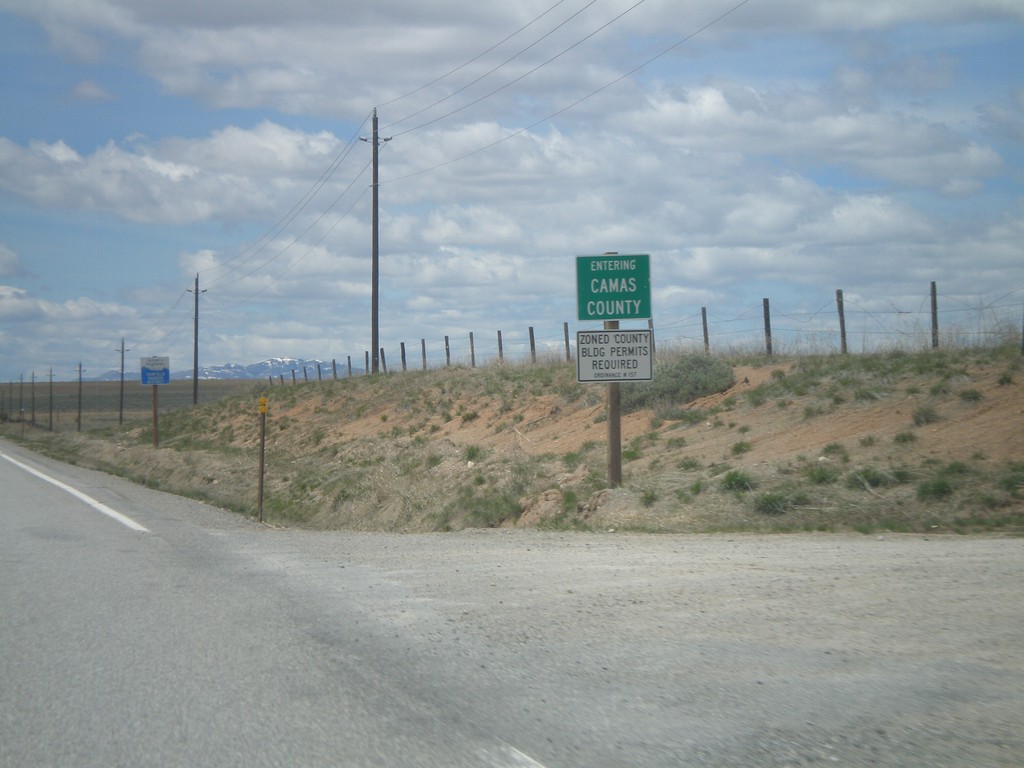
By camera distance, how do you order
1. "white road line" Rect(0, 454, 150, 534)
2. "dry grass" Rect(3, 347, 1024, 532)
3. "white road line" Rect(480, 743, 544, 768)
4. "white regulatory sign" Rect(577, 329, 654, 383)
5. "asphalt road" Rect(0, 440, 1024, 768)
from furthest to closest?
"white road line" Rect(0, 454, 150, 534), "white regulatory sign" Rect(577, 329, 654, 383), "dry grass" Rect(3, 347, 1024, 532), "asphalt road" Rect(0, 440, 1024, 768), "white road line" Rect(480, 743, 544, 768)

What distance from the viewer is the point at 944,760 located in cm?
500

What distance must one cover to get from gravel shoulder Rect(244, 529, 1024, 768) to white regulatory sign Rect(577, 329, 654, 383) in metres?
4.84

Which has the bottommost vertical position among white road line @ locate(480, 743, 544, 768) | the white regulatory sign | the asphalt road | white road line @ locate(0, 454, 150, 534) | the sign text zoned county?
white road line @ locate(480, 743, 544, 768)

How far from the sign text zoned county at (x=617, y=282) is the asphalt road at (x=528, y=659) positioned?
549 cm

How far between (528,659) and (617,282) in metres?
10.4

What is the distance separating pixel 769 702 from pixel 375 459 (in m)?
26.1

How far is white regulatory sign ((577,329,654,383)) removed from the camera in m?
17.0

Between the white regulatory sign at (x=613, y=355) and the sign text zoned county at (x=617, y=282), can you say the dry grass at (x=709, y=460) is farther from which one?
the sign text zoned county at (x=617, y=282)

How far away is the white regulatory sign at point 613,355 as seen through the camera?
1703 cm

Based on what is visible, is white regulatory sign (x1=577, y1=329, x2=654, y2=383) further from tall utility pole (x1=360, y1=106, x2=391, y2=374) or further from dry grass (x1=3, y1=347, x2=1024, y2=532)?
tall utility pole (x1=360, y1=106, x2=391, y2=374)

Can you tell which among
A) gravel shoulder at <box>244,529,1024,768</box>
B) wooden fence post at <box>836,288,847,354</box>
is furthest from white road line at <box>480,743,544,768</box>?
wooden fence post at <box>836,288,847,354</box>

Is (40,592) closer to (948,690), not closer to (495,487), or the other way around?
(948,690)

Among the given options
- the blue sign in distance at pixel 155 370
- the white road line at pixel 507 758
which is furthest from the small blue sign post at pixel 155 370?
the white road line at pixel 507 758

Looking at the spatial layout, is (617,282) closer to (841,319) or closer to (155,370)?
(841,319)
